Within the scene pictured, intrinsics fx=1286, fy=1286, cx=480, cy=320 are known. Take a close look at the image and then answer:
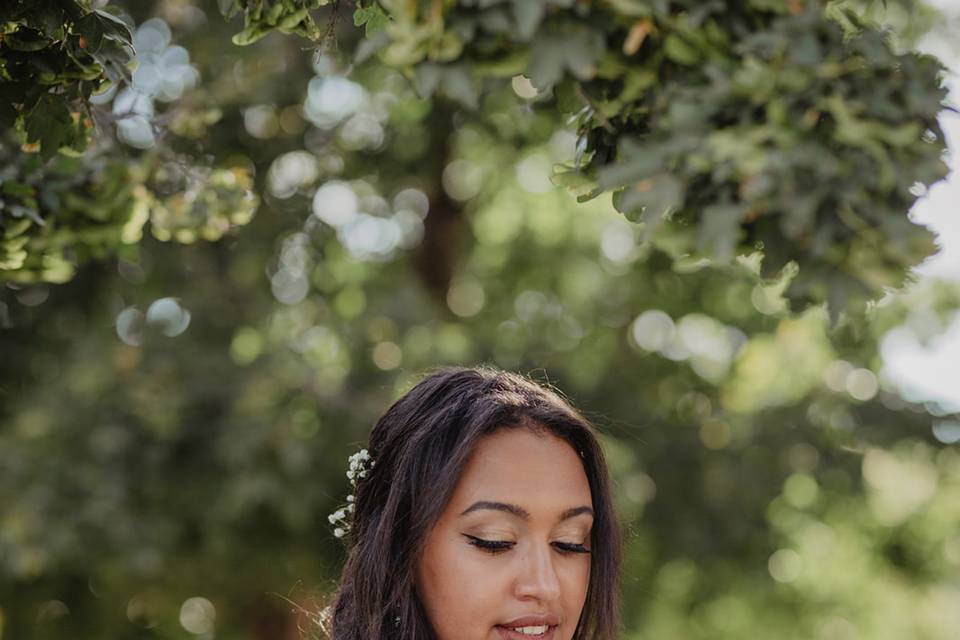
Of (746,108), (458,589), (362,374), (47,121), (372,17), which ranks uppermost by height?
(746,108)

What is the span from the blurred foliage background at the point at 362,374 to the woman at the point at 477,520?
1.73 metres

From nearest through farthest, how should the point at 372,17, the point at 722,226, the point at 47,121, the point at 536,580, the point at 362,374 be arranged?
the point at 722,226 < the point at 372,17 < the point at 47,121 < the point at 536,580 < the point at 362,374

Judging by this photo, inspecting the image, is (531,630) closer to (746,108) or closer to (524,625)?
(524,625)

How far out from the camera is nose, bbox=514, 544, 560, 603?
273 cm

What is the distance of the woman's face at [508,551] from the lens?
2744 mm

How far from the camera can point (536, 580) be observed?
2.73 m

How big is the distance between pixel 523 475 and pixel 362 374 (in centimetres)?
441

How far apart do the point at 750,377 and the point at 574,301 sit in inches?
54.8

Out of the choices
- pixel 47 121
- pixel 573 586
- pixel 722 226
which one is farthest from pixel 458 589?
pixel 722 226

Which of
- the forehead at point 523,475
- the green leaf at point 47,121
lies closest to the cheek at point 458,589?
the forehead at point 523,475

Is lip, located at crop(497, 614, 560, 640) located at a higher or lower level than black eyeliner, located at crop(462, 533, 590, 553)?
lower

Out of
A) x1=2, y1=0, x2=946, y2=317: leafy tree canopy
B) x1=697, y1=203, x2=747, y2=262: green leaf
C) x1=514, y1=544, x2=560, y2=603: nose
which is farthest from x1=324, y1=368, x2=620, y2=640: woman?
x1=697, y1=203, x2=747, y2=262: green leaf

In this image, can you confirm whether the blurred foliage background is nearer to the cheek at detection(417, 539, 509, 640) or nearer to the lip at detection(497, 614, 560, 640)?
the cheek at detection(417, 539, 509, 640)

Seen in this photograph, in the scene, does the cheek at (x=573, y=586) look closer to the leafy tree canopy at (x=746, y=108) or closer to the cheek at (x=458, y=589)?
the cheek at (x=458, y=589)
